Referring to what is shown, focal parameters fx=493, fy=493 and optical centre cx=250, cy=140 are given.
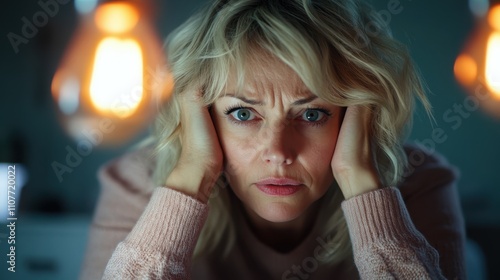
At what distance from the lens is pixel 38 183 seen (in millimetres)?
1476

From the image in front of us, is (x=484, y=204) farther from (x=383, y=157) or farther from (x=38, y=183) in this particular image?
(x=38, y=183)

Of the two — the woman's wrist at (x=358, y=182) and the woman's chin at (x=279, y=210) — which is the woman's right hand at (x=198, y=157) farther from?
the woman's wrist at (x=358, y=182)

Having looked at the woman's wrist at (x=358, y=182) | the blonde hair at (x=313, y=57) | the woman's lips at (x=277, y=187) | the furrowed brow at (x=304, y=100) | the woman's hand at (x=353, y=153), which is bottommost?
the woman's lips at (x=277, y=187)

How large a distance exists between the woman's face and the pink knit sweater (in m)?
0.08

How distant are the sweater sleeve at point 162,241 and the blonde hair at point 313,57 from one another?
0.11 metres

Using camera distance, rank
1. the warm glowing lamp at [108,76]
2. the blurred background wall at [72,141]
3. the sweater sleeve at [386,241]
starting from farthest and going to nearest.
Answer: the warm glowing lamp at [108,76] < the blurred background wall at [72,141] < the sweater sleeve at [386,241]

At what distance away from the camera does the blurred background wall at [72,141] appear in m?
0.96

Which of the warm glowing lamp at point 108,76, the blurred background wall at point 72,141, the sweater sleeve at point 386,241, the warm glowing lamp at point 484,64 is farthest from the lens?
the warm glowing lamp at point 108,76

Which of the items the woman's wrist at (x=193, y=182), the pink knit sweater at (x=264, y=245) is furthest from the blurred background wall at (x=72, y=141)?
the woman's wrist at (x=193, y=182)

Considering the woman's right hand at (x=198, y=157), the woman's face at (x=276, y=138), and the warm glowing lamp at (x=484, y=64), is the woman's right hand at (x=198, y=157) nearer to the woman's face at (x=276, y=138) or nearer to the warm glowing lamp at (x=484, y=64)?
the woman's face at (x=276, y=138)

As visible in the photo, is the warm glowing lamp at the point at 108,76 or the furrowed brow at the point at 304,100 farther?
the warm glowing lamp at the point at 108,76

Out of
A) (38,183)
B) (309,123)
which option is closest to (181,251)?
(309,123)

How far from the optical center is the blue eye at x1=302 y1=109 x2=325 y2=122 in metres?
0.76

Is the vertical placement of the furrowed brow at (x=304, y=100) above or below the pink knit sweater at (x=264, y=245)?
above
